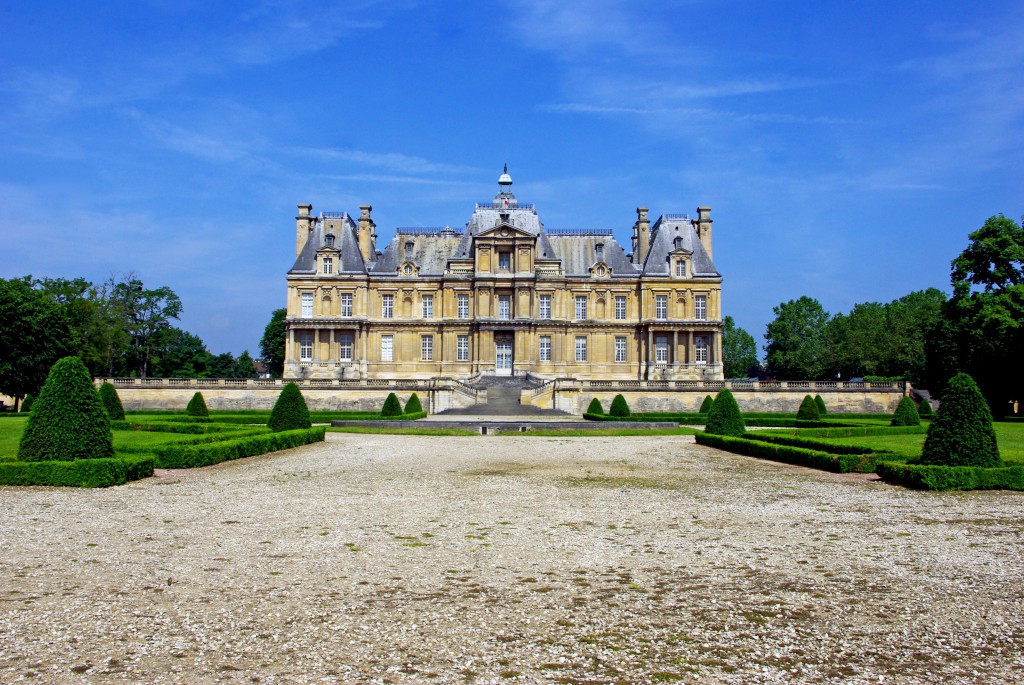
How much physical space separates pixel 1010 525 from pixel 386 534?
774 centimetres

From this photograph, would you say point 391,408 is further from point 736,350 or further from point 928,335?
point 736,350

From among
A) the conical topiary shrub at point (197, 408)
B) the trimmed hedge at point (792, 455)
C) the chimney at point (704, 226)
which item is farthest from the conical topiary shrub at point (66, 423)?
the chimney at point (704, 226)

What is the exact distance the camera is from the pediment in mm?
55062

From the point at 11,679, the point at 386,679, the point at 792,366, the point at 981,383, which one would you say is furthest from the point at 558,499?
the point at 792,366

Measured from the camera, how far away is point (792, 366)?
253ft

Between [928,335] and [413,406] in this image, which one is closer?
[413,406]

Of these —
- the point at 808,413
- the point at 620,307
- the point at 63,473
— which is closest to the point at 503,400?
the point at 808,413

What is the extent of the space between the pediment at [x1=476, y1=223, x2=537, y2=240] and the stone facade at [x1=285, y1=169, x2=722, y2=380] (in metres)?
0.07

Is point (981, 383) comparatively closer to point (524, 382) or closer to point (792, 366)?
point (524, 382)

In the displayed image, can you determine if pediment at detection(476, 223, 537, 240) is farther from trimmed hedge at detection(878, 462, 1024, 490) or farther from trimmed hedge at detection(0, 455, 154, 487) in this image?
trimmed hedge at detection(878, 462, 1024, 490)

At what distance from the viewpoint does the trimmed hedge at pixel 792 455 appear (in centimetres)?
1636

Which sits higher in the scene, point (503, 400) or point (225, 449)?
point (503, 400)

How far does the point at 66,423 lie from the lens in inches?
575

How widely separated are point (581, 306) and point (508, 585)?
165 feet
